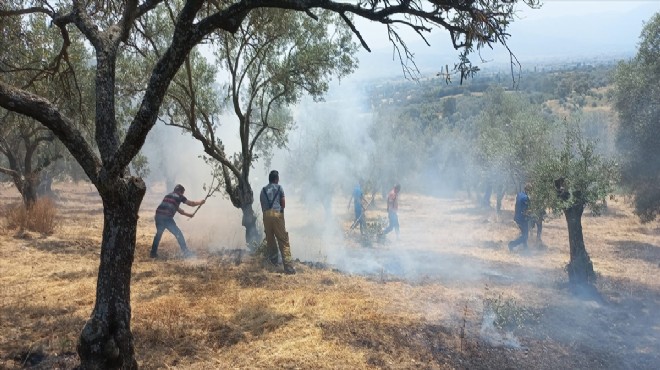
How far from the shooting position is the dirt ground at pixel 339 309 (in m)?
5.30

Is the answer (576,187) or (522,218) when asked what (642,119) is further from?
(576,187)

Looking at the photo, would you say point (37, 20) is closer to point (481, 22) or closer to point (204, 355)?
point (204, 355)

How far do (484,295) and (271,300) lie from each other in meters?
4.10

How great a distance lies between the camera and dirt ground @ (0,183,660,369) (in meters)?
5.30

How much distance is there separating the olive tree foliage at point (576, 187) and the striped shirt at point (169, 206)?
8.10 metres

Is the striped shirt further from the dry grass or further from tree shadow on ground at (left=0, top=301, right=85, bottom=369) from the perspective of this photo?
tree shadow on ground at (left=0, top=301, right=85, bottom=369)

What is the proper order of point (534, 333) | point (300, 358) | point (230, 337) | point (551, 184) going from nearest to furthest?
point (300, 358), point (230, 337), point (534, 333), point (551, 184)

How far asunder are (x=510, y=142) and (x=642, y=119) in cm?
516

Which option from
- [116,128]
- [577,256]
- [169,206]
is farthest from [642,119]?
[116,128]

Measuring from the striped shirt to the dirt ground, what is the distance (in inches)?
40.4

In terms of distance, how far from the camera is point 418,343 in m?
5.84

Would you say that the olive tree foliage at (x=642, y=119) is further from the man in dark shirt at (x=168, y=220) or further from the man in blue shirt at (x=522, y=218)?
the man in dark shirt at (x=168, y=220)

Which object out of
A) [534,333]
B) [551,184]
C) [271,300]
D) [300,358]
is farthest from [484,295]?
[300,358]

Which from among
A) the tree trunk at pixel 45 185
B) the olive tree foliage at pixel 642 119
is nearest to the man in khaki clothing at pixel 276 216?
the olive tree foliage at pixel 642 119
